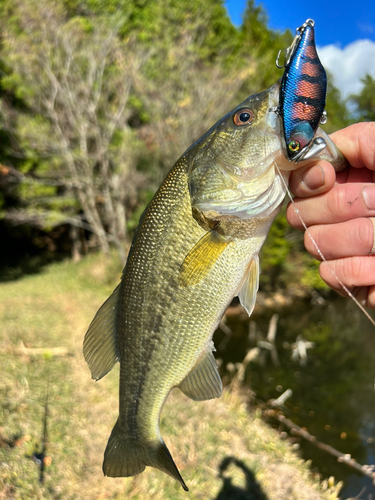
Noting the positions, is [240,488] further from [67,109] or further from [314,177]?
[67,109]

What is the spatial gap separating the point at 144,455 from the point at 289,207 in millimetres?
1667

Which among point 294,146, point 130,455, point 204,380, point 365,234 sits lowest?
point 130,455

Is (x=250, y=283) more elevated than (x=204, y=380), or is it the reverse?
(x=250, y=283)

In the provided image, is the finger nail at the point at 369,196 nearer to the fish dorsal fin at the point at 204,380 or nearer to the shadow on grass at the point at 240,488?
the fish dorsal fin at the point at 204,380

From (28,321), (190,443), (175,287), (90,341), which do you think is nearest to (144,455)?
(90,341)

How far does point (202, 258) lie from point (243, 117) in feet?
2.45

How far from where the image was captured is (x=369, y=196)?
6.25ft

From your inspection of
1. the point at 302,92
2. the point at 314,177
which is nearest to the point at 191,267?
the point at 314,177

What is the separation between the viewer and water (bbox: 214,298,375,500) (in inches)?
268

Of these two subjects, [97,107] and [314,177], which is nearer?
[314,177]

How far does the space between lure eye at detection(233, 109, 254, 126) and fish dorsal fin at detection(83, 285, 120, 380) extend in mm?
1133

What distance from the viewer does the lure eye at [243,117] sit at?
176 cm

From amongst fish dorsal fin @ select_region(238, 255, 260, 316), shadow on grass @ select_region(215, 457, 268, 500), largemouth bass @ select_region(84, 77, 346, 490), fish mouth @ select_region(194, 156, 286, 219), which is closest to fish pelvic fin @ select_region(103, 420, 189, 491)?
largemouth bass @ select_region(84, 77, 346, 490)

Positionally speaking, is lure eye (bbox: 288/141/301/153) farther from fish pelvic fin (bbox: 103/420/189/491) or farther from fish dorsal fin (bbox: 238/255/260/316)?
fish pelvic fin (bbox: 103/420/189/491)
